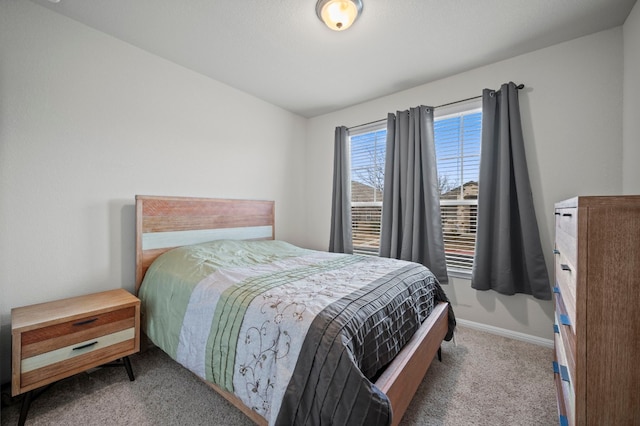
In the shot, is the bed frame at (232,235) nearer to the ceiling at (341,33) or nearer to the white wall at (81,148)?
the white wall at (81,148)

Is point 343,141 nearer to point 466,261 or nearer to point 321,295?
point 466,261

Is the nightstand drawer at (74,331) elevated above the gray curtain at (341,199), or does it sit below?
below

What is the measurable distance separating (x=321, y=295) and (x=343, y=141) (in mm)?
2558

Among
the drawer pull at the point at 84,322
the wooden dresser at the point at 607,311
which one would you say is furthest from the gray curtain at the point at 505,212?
the drawer pull at the point at 84,322

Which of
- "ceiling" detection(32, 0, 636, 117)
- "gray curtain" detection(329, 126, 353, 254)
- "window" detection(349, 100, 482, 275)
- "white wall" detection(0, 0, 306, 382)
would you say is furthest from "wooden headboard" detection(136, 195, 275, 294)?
"window" detection(349, 100, 482, 275)

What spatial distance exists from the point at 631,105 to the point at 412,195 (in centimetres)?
164

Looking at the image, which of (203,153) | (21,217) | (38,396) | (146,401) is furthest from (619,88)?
(38,396)

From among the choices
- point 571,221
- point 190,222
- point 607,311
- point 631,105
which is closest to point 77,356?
point 190,222

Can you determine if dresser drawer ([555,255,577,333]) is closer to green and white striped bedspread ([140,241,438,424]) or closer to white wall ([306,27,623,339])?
green and white striped bedspread ([140,241,438,424])

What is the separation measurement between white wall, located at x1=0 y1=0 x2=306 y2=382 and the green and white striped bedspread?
539 mm

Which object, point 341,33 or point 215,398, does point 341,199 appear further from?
point 215,398

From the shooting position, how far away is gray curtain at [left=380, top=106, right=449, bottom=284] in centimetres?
271

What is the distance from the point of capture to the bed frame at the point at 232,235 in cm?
126

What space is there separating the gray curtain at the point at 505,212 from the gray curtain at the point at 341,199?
4.91 ft
